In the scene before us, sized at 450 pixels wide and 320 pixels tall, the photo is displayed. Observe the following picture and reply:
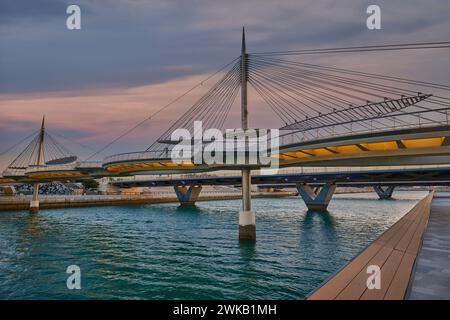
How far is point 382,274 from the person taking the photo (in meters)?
9.62

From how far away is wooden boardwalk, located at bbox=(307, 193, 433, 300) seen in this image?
7766 millimetres

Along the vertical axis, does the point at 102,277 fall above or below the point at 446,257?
below

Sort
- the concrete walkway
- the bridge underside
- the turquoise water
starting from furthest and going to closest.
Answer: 1. the bridge underside
2. the turquoise water
3. the concrete walkway

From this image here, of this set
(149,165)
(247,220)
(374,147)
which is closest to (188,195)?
(149,165)

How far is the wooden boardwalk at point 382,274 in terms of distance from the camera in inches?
306

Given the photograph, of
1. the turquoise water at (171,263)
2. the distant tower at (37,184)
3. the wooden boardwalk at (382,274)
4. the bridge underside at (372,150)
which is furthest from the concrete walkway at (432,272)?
the distant tower at (37,184)

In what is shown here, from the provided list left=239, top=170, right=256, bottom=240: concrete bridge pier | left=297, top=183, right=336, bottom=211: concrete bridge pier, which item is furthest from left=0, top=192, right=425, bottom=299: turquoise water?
left=297, top=183, right=336, bottom=211: concrete bridge pier

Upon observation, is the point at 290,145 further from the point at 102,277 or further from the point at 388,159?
A: the point at 102,277

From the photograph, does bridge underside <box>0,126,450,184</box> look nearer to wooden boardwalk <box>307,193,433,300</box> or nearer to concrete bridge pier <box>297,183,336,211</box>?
wooden boardwalk <box>307,193,433,300</box>

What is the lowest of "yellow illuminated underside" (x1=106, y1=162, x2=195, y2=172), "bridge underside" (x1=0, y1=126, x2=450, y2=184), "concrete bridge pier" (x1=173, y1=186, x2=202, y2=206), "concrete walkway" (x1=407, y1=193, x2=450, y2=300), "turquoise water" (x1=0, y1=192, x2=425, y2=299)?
"concrete bridge pier" (x1=173, y1=186, x2=202, y2=206)

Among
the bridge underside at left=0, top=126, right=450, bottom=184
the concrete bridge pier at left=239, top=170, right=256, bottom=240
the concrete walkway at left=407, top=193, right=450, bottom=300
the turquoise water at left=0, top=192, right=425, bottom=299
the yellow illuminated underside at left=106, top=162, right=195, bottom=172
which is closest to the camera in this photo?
the concrete walkway at left=407, top=193, right=450, bottom=300
